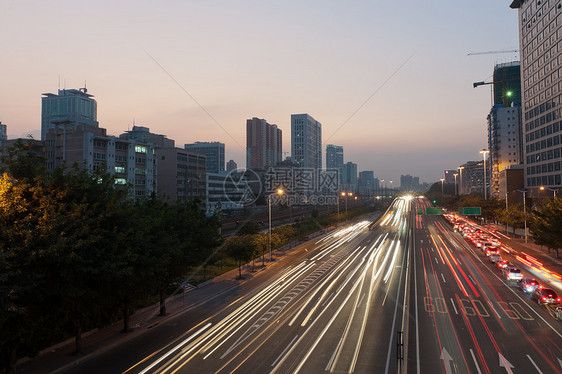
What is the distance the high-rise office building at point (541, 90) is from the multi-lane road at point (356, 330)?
55.2 metres

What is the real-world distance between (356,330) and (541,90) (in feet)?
279

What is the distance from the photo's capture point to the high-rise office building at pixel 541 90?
72500 millimetres

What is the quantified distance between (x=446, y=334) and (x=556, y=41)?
8025 cm

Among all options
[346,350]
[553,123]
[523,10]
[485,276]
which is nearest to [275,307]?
[346,350]

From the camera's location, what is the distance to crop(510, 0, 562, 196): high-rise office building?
72500 mm

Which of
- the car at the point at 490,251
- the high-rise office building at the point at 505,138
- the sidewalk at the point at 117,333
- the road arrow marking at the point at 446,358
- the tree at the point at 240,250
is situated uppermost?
the high-rise office building at the point at 505,138

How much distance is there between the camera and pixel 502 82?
183m

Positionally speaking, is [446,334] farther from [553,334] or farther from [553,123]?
[553,123]

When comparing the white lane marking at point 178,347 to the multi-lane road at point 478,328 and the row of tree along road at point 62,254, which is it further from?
the multi-lane road at point 478,328

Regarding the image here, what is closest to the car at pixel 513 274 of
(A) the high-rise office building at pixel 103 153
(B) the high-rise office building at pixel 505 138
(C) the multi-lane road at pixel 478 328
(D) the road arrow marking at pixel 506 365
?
(C) the multi-lane road at pixel 478 328

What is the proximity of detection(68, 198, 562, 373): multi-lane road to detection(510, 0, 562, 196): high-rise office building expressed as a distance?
55.2 meters

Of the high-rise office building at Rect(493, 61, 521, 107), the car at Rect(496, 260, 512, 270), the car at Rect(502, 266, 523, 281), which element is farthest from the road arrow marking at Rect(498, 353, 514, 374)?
the high-rise office building at Rect(493, 61, 521, 107)

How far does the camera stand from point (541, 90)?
7869 cm

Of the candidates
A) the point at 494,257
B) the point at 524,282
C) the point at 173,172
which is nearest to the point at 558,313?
the point at 524,282
